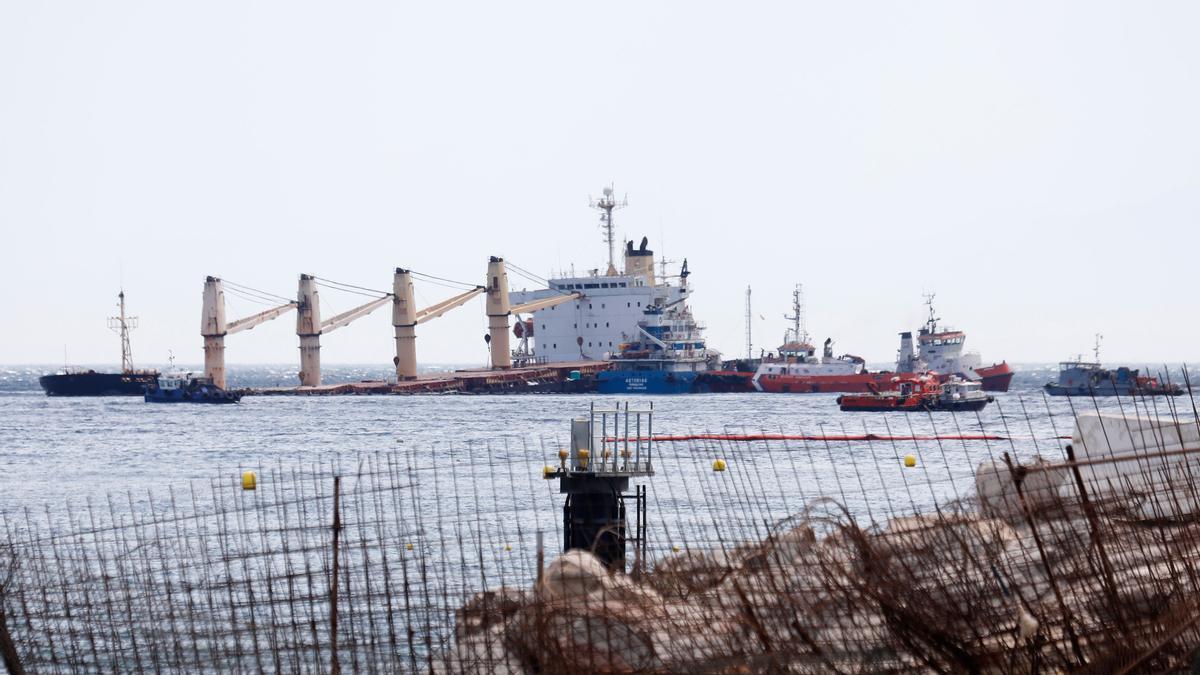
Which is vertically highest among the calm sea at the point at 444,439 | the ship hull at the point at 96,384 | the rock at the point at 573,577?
the ship hull at the point at 96,384

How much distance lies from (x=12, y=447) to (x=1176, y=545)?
49431 millimetres

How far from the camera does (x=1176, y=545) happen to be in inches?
340

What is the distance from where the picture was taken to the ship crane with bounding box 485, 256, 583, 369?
9731cm

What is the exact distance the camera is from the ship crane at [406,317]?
9556 centimetres

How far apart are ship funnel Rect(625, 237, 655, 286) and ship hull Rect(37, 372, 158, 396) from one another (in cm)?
3591

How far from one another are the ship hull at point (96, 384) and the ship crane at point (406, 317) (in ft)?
55.2

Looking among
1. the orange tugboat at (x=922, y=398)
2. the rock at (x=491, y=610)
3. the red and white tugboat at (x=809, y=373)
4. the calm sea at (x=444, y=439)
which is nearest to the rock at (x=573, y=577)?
the rock at (x=491, y=610)

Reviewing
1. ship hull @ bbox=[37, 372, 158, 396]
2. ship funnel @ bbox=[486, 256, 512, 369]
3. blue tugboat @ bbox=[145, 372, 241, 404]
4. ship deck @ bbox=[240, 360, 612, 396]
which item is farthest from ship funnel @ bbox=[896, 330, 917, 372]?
ship hull @ bbox=[37, 372, 158, 396]

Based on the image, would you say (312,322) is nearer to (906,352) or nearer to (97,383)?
(97,383)

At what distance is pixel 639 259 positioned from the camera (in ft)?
351

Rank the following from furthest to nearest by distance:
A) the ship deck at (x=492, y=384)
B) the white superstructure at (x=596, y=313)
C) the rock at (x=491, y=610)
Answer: the white superstructure at (x=596, y=313) → the ship deck at (x=492, y=384) → the rock at (x=491, y=610)

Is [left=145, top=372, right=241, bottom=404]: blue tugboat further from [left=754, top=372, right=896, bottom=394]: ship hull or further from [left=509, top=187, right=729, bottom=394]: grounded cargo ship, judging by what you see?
[left=754, top=372, right=896, bottom=394]: ship hull

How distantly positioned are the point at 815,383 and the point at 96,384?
51412mm

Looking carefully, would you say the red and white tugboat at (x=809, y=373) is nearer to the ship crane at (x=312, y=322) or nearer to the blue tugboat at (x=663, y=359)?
the blue tugboat at (x=663, y=359)
